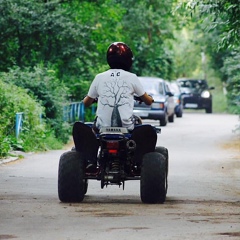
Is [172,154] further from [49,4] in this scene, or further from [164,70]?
[164,70]

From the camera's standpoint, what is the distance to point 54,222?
34.2 feet

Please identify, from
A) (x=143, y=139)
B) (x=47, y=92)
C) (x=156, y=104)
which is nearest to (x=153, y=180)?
(x=143, y=139)

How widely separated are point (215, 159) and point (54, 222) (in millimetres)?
12982

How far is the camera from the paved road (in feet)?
31.7

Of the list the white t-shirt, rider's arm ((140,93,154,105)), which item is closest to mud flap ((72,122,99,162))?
the white t-shirt

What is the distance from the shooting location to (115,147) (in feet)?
40.8

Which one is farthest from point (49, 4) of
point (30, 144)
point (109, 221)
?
point (109, 221)

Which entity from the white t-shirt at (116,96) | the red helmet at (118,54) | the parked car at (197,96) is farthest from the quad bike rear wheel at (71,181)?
the parked car at (197,96)

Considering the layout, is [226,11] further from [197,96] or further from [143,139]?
[197,96]

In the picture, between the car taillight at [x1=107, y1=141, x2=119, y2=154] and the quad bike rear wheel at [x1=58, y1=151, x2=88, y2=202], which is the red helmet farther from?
the quad bike rear wheel at [x1=58, y1=151, x2=88, y2=202]

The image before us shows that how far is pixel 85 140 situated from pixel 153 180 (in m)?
0.94

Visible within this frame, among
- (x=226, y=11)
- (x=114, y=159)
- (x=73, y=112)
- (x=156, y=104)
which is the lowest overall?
(x=114, y=159)

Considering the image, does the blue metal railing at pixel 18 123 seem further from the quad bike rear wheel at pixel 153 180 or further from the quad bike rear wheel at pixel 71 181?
the quad bike rear wheel at pixel 153 180

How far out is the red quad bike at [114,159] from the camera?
489 inches
